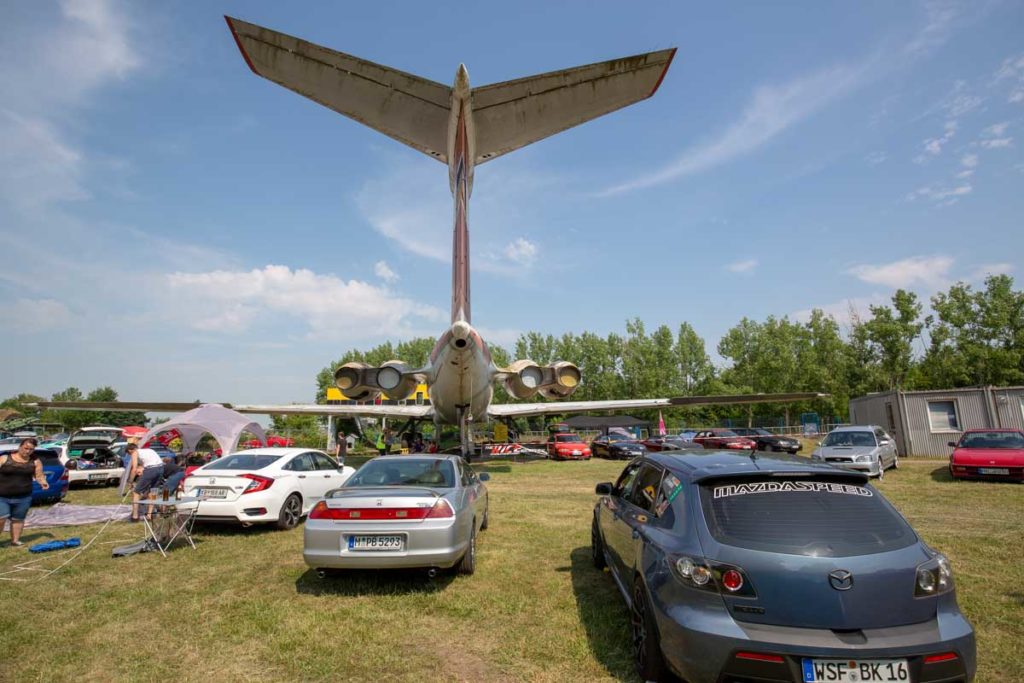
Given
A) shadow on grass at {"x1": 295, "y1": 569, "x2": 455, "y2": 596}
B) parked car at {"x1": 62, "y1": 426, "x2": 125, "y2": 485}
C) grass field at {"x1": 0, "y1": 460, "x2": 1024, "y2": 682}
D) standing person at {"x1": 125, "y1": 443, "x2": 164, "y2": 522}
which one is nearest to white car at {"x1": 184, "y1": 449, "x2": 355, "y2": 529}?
grass field at {"x1": 0, "y1": 460, "x2": 1024, "y2": 682}

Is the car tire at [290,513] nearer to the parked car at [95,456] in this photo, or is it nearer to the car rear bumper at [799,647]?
the car rear bumper at [799,647]

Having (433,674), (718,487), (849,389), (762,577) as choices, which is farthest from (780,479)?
(849,389)

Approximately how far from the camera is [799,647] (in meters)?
2.69

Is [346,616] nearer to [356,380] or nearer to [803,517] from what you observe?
[803,517]

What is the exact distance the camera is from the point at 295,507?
8.96 meters

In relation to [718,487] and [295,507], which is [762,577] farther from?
[295,507]

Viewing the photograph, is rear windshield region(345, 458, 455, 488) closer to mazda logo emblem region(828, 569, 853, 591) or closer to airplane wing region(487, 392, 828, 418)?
mazda logo emblem region(828, 569, 853, 591)

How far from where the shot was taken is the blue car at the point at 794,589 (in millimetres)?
2697

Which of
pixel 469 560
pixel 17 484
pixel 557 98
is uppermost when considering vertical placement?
A: pixel 557 98

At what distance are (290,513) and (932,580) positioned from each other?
8630 millimetres

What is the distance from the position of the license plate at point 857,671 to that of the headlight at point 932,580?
1.36 ft

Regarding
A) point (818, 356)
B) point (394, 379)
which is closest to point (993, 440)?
point (394, 379)

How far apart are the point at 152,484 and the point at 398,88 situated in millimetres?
9746

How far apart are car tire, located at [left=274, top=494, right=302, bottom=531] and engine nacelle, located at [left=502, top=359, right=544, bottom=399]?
34.2 ft
